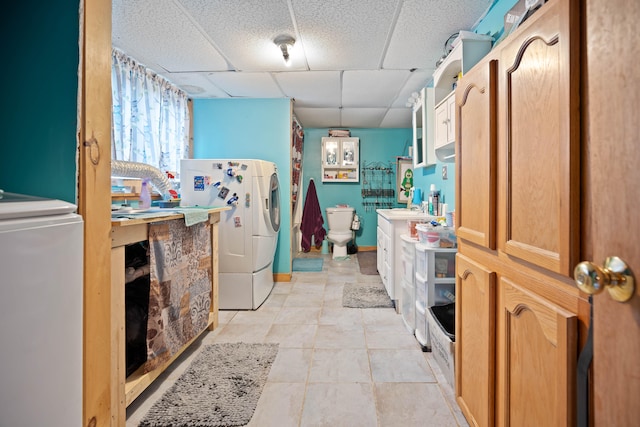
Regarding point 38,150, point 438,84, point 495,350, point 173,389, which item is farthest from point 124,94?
point 495,350

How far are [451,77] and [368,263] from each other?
2905mm

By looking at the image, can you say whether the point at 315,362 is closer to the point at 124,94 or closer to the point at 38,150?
the point at 38,150

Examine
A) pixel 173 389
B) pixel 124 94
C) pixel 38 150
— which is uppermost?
pixel 124 94

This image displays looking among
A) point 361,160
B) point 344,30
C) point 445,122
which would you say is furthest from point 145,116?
point 361,160

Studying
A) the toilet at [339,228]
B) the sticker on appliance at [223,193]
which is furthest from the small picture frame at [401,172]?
the sticker on appliance at [223,193]

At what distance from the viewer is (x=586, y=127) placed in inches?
25.9

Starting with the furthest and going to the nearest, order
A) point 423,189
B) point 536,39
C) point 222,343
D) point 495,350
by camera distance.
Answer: point 423,189
point 222,343
point 495,350
point 536,39

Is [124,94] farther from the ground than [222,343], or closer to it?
farther from the ground

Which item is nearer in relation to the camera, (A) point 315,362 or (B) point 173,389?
(B) point 173,389

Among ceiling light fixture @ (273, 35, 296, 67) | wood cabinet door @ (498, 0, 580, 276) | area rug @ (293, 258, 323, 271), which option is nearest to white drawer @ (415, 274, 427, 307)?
wood cabinet door @ (498, 0, 580, 276)

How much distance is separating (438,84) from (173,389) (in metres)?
2.82

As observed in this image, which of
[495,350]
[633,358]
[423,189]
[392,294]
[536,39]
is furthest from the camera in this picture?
[423,189]

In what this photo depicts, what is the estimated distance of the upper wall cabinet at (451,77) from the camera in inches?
76.9

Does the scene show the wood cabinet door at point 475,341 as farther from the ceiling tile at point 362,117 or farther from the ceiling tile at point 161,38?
the ceiling tile at point 362,117
